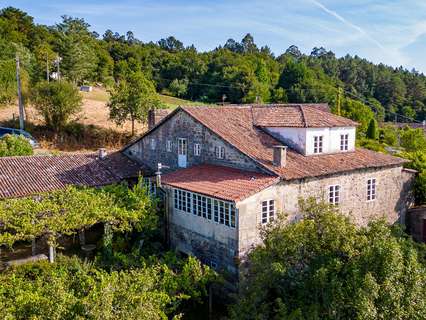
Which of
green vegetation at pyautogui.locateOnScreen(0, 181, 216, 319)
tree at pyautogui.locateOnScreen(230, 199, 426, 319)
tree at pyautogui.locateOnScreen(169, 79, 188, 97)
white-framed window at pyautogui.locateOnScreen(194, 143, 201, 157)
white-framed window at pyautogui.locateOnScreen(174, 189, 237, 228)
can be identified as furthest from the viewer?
tree at pyautogui.locateOnScreen(169, 79, 188, 97)

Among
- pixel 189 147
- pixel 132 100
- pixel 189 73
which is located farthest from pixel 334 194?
pixel 189 73

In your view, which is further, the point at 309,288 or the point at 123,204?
the point at 123,204

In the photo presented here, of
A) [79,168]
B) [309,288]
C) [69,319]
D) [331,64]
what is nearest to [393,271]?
[309,288]

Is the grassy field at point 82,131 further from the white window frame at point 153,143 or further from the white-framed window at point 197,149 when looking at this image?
the white-framed window at point 197,149

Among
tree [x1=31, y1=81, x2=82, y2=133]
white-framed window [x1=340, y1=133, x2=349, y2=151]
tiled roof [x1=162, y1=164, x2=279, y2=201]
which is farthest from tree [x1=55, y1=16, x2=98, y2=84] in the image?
white-framed window [x1=340, y1=133, x2=349, y2=151]

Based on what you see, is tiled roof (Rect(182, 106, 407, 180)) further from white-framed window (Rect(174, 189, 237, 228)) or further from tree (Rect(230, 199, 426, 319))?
tree (Rect(230, 199, 426, 319))

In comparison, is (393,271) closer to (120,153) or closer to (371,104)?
(120,153)
